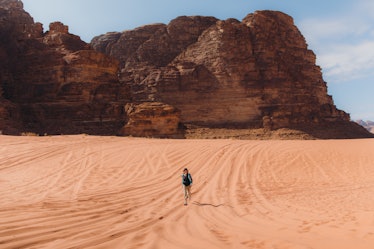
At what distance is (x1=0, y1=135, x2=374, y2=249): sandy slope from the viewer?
416 cm

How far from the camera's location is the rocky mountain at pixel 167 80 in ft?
92.3

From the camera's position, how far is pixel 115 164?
10.8 m

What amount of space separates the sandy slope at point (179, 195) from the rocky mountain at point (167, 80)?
1354 centimetres

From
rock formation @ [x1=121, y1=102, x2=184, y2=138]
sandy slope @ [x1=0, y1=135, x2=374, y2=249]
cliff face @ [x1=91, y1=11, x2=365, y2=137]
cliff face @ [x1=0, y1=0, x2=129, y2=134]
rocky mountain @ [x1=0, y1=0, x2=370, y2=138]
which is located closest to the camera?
sandy slope @ [x1=0, y1=135, x2=374, y2=249]

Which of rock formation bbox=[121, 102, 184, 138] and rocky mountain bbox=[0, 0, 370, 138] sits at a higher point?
rocky mountain bbox=[0, 0, 370, 138]

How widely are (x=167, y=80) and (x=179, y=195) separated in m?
43.0

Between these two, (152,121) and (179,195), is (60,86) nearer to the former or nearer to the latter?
(152,121)

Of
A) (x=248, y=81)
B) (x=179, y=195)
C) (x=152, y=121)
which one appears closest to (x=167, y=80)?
(x=248, y=81)

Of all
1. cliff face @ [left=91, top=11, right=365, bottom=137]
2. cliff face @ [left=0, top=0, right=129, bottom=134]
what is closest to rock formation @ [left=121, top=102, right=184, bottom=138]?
cliff face @ [left=0, top=0, right=129, bottom=134]

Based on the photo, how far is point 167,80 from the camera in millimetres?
49812

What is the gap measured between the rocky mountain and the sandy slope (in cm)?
1354

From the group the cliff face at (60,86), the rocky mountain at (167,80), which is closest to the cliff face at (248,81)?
the rocky mountain at (167,80)

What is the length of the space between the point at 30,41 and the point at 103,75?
897 cm

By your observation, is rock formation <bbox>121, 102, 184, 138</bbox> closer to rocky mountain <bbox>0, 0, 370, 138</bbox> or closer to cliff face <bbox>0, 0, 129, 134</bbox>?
rocky mountain <bbox>0, 0, 370, 138</bbox>
